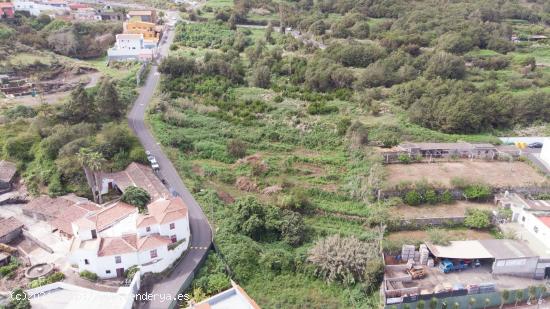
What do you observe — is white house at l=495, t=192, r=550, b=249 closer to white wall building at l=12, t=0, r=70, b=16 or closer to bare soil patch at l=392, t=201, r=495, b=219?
bare soil patch at l=392, t=201, r=495, b=219

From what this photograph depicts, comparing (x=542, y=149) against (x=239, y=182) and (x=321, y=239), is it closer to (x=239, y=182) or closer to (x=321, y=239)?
→ (x=321, y=239)

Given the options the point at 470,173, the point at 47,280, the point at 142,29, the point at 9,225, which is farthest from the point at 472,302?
the point at 142,29

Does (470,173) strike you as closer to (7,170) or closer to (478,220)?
(478,220)

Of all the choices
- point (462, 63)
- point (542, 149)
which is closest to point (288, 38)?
point (462, 63)

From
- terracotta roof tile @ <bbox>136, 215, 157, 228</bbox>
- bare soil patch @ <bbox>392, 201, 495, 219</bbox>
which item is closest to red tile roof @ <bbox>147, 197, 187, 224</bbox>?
terracotta roof tile @ <bbox>136, 215, 157, 228</bbox>

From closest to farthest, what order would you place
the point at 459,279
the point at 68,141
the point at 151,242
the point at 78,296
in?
the point at 78,296, the point at 151,242, the point at 459,279, the point at 68,141
